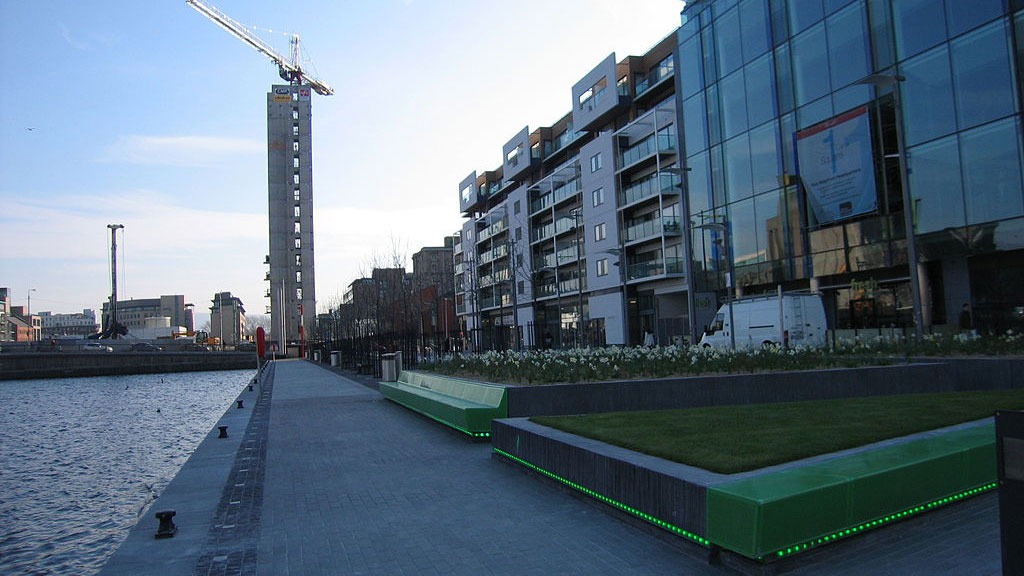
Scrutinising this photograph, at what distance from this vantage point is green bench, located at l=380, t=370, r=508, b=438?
1147cm

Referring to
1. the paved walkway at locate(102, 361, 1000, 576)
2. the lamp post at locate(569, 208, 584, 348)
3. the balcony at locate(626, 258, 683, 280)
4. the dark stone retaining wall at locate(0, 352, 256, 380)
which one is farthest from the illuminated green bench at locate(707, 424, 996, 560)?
the dark stone retaining wall at locate(0, 352, 256, 380)

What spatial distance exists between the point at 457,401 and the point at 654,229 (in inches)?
1380

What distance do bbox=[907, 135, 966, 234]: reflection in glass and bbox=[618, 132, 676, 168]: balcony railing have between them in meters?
19.3

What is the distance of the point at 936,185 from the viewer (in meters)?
26.0

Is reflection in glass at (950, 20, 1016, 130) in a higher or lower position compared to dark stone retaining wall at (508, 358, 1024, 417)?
higher

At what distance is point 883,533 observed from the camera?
5273 millimetres

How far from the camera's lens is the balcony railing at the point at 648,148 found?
45.1 metres

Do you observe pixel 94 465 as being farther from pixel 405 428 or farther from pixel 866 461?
pixel 866 461

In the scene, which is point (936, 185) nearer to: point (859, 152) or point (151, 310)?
point (859, 152)

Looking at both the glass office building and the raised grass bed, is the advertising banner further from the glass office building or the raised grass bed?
the raised grass bed

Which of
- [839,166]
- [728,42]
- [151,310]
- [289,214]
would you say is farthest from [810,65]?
[151,310]

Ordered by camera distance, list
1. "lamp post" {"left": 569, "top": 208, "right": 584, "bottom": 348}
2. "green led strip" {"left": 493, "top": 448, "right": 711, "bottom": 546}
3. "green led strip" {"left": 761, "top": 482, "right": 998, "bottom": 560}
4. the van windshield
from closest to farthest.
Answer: "green led strip" {"left": 761, "top": 482, "right": 998, "bottom": 560} < "green led strip" {"left": 493, "top": 448, "right": 711, "bottom": 546} < the van windshield < "lamp post" {"left": 569, "top": 208, "right": 584, "bottom": 348}

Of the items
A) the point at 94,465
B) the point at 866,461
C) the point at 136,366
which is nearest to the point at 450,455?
the point at 866,461

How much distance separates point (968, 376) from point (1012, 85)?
596 inches
